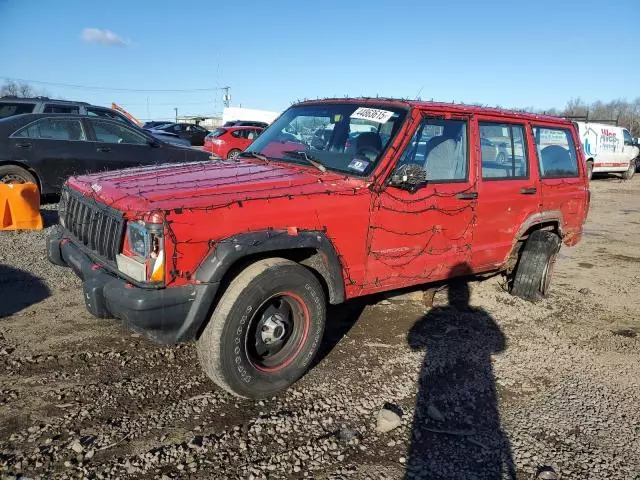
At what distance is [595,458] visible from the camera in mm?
2855

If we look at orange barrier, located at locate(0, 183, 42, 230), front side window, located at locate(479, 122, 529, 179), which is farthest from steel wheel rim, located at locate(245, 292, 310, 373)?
orange barrier, located at locate(0, 183, 42, 230)

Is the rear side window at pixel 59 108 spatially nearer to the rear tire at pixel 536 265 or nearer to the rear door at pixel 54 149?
the rear door at pixel 54 149

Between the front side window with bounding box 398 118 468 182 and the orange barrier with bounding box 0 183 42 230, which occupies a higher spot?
the front side window with bounding box 398 118 468 182

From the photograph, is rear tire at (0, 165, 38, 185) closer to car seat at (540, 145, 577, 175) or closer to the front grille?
the front grille

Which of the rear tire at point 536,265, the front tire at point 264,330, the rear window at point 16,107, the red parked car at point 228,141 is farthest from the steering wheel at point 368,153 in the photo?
the red parked car at point 228,141

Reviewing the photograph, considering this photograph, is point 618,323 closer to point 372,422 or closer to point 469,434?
point 469,434

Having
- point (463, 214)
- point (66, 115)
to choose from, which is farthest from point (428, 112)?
point (66, 115)

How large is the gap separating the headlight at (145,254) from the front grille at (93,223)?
0.13 metres

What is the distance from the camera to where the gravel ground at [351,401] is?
267 centimetres

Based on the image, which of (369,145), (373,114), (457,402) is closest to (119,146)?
(373,114)

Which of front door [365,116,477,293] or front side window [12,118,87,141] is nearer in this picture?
front door [365,116,477,293]

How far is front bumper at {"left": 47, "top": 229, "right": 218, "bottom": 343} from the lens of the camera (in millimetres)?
2754

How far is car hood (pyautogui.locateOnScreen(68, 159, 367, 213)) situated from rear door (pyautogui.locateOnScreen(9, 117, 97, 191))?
4.94 m

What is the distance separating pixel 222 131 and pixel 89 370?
1690 cm
